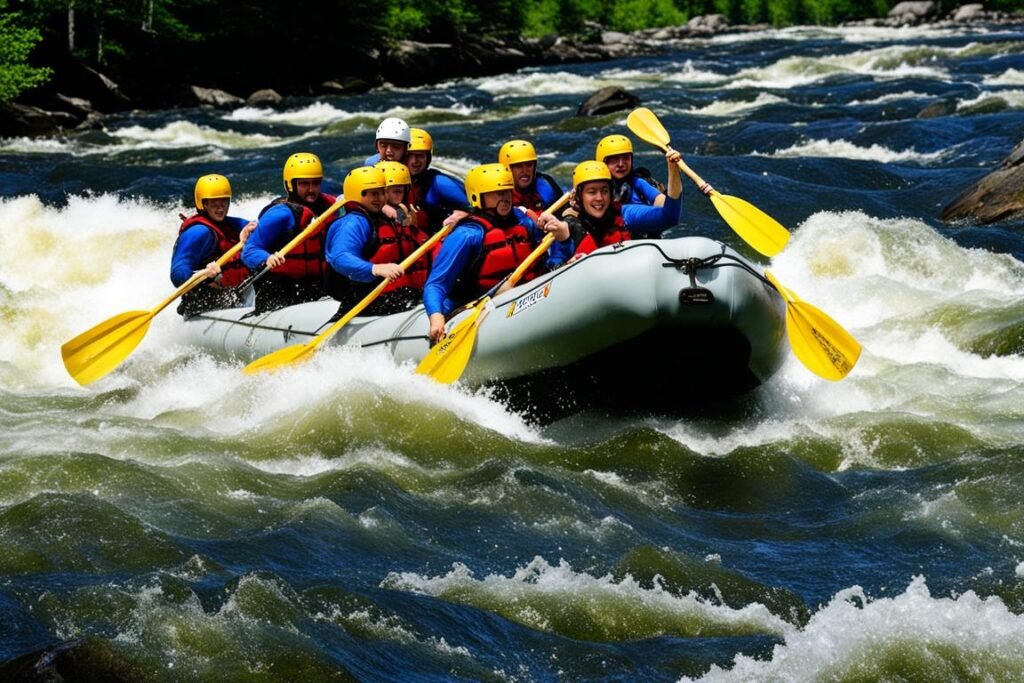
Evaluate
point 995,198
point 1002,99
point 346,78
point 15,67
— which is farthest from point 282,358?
point 346,78

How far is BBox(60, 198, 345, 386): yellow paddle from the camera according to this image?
926 centimetres

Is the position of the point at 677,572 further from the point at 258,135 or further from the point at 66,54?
the point at 66,54

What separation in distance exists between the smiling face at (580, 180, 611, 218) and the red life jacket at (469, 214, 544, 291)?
382mm

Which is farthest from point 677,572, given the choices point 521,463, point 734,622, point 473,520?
point 521,463

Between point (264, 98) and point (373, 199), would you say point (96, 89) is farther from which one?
point (373, 199)

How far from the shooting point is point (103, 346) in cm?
948

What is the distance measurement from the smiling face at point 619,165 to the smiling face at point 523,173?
0.48 metres

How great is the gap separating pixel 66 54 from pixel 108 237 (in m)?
16.3

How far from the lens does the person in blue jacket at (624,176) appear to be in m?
8.74

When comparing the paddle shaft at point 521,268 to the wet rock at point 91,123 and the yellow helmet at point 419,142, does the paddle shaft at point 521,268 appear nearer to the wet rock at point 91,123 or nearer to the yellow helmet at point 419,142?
the yellow helmet at point 419,142

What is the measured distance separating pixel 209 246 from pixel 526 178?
2366 millimetres

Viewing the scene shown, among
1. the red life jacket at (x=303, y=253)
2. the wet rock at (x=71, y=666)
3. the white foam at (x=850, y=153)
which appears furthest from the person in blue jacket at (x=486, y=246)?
the white foam at (x=850, y=153)

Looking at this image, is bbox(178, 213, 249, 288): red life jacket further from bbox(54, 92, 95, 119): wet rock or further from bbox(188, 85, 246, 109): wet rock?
bbox(188, 85, 246, 109): wet rock

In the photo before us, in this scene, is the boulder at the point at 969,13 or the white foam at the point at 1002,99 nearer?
the white foam at the point at 1002,99
